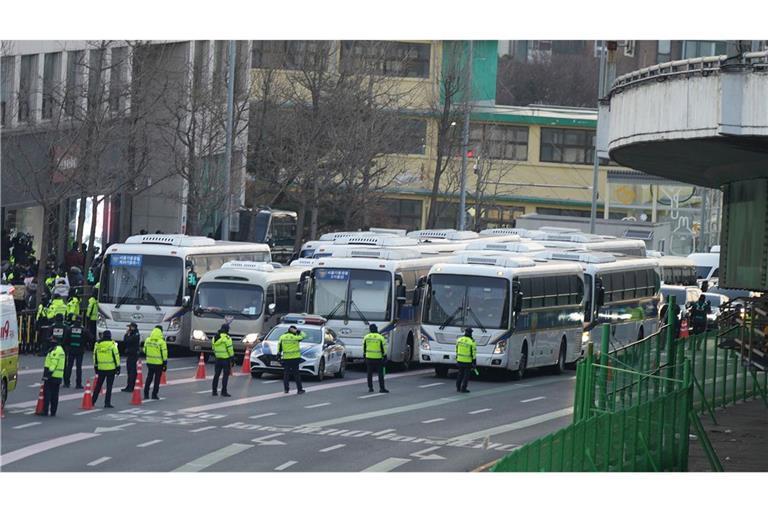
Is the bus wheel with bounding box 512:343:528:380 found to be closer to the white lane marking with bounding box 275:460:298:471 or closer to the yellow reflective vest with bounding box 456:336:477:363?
the yellow reflective vest with bounding box 456:336:477:363

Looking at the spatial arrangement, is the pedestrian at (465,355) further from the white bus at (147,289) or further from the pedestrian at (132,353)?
the white bus at (147,289)

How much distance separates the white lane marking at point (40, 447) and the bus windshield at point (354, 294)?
549 inches

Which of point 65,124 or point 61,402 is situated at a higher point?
point 65,124

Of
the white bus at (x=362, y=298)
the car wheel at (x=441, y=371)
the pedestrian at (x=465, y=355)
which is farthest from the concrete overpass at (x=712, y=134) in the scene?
the white bus at (x=362, y=298)

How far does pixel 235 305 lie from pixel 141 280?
2.72m

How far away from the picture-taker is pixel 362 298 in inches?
1572

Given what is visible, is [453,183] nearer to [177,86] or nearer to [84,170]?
[177,86]

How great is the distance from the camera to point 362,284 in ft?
131

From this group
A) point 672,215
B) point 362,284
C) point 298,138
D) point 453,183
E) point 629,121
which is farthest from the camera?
point 672,215

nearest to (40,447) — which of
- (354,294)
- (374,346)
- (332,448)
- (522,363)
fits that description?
(332,448)

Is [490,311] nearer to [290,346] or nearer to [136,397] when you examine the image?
[290,346]

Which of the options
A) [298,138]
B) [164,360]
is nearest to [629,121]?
[164,360]

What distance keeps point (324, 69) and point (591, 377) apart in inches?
1559

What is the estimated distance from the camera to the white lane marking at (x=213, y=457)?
77.4 feet
